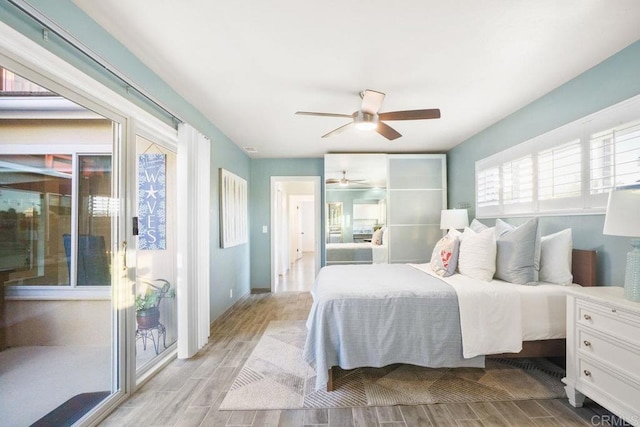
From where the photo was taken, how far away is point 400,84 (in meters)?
2.53

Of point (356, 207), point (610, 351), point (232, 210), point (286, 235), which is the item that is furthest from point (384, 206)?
point (286, 235)

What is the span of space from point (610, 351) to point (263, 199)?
477 cm

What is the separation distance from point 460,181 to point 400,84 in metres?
2.57

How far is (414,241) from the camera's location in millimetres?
4797

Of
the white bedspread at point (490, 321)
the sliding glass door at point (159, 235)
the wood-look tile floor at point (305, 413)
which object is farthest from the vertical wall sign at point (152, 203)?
the white bedspread at point (490, 321)

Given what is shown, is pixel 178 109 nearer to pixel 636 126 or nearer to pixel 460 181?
pixel 636 126

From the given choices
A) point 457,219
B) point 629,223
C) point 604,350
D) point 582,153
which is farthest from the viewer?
point 457,219

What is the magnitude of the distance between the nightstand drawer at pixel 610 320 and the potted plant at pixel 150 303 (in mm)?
3513

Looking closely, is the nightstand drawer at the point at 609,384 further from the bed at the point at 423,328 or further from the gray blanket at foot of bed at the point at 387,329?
the gray blanket at foot of bed at the point at 387,329

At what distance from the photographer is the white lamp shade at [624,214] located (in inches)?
62.4

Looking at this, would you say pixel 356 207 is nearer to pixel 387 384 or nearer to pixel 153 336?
pixel 387 384

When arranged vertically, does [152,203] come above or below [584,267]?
above

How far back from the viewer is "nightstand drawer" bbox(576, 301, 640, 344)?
156cm

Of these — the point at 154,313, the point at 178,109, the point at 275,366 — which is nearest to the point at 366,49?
the point at 178,109
